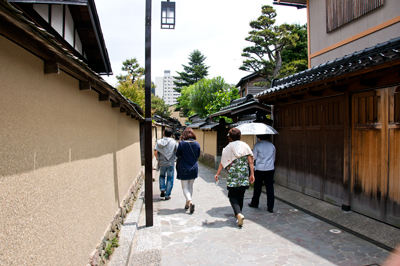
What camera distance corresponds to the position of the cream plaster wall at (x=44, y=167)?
1901 millimetres

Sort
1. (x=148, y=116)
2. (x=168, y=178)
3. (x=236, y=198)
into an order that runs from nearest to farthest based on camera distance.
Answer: (x=148, y=116) → (x=236, y=198) → (x=168, y=178)

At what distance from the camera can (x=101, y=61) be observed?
424 inches

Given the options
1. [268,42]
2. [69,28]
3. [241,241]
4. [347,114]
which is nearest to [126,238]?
[241,241]

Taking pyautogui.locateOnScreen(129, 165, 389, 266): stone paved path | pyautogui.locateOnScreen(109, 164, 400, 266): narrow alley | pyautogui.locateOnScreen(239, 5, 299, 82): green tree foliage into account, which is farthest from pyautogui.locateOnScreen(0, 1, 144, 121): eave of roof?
pyautogui.locateOnScreen(239, 5, 299, 82): green tree foliage

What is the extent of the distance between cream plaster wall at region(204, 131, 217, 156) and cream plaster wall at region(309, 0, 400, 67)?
864 cm

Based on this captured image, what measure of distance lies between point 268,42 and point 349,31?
1870 centimetres

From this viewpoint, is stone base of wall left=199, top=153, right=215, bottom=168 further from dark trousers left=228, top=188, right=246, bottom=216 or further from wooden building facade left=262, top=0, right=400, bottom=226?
dark trousers left=228, top=188, right=246, bottom=216

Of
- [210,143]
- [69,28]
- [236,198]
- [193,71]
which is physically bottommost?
[236,198]

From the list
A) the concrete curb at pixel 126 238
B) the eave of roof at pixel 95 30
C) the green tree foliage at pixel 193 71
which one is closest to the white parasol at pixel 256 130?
the concrete curb at pixel 126 238

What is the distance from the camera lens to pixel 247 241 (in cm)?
499

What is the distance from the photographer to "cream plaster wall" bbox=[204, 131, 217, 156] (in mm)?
17398

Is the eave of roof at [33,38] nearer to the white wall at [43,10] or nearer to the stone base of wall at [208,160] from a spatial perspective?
the white wall at [43,10]

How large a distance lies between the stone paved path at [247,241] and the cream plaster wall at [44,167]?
4.48ft

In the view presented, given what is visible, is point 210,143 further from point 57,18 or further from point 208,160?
point 57,18
